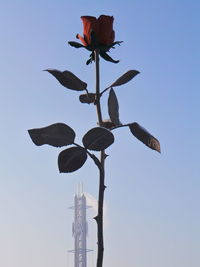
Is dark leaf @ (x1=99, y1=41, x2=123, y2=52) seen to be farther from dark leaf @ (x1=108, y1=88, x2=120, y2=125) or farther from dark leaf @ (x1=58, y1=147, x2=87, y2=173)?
dark leaf @ (x1=58, y1=147, x2=87, y2=173)

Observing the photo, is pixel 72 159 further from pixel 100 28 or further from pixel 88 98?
pixel 100 28

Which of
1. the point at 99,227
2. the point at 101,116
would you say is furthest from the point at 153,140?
the point at 99,227

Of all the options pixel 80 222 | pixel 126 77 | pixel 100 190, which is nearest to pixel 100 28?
pixel 126 77

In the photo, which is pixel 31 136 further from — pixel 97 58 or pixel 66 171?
pixel 97 58

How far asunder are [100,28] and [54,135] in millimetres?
444

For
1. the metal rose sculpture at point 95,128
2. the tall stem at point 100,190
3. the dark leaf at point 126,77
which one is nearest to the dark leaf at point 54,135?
the metal rose sculpture at point 95,128

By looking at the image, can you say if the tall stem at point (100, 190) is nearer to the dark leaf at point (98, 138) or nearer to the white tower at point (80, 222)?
the dark leaf at point (98, 138)

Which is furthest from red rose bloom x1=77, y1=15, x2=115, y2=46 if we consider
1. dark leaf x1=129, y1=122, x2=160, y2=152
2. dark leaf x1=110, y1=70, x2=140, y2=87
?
dark leaf x1=129, y1=122, x2=160, y2=152

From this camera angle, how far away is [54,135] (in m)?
1.41

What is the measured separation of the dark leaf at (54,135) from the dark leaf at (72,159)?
0.03 meters

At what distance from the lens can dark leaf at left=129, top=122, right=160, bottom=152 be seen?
→ 1418mm

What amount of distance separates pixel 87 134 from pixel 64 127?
10 cm

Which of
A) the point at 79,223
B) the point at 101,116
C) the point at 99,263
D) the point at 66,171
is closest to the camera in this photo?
the point at 99,263

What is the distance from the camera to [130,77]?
1.57 metres
